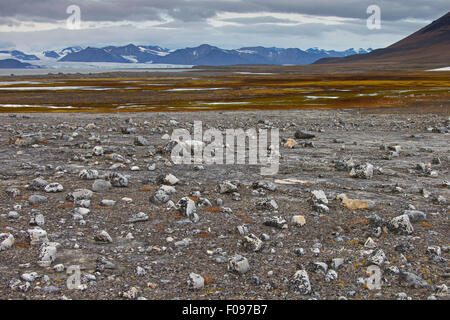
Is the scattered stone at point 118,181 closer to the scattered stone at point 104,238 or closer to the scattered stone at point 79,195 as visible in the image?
the scattered stone at point 79,195

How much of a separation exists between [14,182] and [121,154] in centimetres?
606

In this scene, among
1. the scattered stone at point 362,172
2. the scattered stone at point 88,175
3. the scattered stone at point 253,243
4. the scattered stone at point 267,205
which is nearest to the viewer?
the scattered stone at point 253,243

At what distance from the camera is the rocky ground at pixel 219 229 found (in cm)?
759

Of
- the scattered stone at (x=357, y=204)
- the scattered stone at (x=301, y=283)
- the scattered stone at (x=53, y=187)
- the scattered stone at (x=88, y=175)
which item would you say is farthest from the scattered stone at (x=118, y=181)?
the scattered stone at (x=301, y=283)

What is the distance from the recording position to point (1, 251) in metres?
8.55

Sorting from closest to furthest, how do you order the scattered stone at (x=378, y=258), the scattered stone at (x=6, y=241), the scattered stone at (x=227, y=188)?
the scattered stone at (x=378, y=258), the scattered stone at (x=6, y=241), the scattered stone at (x=227, y=188)

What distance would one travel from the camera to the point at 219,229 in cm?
1029

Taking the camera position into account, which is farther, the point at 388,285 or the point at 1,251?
the point at 1,251

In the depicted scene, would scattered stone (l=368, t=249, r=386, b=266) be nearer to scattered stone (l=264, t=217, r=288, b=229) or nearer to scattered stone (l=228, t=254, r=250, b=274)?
scattered stone (l=264, t=217, r=288, b=229)

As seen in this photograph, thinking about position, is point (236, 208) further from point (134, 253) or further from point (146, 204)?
point (134, 253)

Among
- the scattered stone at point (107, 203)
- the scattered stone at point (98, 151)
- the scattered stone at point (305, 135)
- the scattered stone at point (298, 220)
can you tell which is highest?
the scattered stone at point (305, 135)

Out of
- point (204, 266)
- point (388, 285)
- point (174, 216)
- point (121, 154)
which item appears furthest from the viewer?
point (121, 154)

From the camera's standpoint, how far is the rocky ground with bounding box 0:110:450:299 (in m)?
7.59

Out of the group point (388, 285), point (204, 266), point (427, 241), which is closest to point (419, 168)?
point (427, 241)
